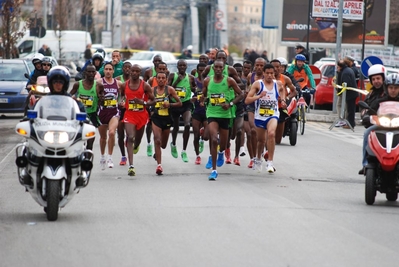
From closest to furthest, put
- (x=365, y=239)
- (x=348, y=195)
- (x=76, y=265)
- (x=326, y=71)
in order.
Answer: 1. (x=76, y=265)
2. (x=365, y=239)
3. (x=348, y=195)
4. (x=326, y=71)

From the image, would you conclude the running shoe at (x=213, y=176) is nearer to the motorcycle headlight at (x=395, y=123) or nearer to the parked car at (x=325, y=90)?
the motorcycle headlight at (x=395, y=123)

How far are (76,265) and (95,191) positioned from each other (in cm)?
511

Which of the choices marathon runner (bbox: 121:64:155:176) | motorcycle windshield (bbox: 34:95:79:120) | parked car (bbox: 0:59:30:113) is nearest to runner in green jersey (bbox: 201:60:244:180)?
marathon runner (bbox: 121:64:155:176)

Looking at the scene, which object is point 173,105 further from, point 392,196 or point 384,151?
point 384,151

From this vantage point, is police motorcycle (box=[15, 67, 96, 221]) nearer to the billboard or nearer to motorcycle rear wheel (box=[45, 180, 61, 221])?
motorcycle rear wheel (box=[45, 180, 61, 221])

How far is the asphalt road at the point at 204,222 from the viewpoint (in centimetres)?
855

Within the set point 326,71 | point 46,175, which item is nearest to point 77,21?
point 326,71

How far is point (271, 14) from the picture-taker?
4784 cm

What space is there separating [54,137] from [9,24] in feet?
90.5

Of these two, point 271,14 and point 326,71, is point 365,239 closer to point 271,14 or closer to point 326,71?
point 326,71

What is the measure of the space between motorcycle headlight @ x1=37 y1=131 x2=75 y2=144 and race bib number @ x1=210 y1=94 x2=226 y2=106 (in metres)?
4.81

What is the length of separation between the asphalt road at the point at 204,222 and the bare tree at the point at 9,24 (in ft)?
66.9

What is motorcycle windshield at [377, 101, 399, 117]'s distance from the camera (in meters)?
12.0

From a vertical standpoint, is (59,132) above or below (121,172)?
above
